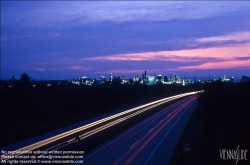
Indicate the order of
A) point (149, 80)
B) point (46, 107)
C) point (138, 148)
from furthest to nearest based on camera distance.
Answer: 1. point (149, 80)
2. point (46, 107)
3. point (138, 148)

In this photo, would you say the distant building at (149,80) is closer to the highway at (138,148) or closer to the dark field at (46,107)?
the dark field at (46,107)

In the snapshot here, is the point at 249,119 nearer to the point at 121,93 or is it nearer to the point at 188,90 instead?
the point at 121,93

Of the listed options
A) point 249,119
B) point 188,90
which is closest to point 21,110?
point 249,119

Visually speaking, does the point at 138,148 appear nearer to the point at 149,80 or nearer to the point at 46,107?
the point at 46,107

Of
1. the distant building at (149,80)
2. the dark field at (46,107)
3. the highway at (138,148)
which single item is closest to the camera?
the highway at (138,148)

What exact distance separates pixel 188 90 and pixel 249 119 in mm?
142156

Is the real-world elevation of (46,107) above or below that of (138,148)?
above

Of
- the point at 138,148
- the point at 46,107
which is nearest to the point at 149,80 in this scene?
the point at 46,107

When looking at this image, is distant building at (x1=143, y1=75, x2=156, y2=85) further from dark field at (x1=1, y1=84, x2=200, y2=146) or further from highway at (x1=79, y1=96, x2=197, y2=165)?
highway at (x1=79, y1=96, x2=197, y2=165)

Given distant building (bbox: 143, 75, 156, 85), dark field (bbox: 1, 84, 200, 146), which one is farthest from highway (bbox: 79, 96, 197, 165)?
distant building (bbox: 143, 75, 156, 85)

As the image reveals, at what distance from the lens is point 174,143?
30.2 m

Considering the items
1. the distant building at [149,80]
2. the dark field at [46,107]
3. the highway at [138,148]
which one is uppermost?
the distant building at [149,80]

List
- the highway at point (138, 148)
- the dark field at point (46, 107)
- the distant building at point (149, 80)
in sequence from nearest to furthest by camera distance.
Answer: the highway at point (138, 148) → the dark field at point (46, 107) → the distant building at point (149, 80)

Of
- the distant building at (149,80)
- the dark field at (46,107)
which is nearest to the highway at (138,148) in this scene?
the dark field at (46,107)
